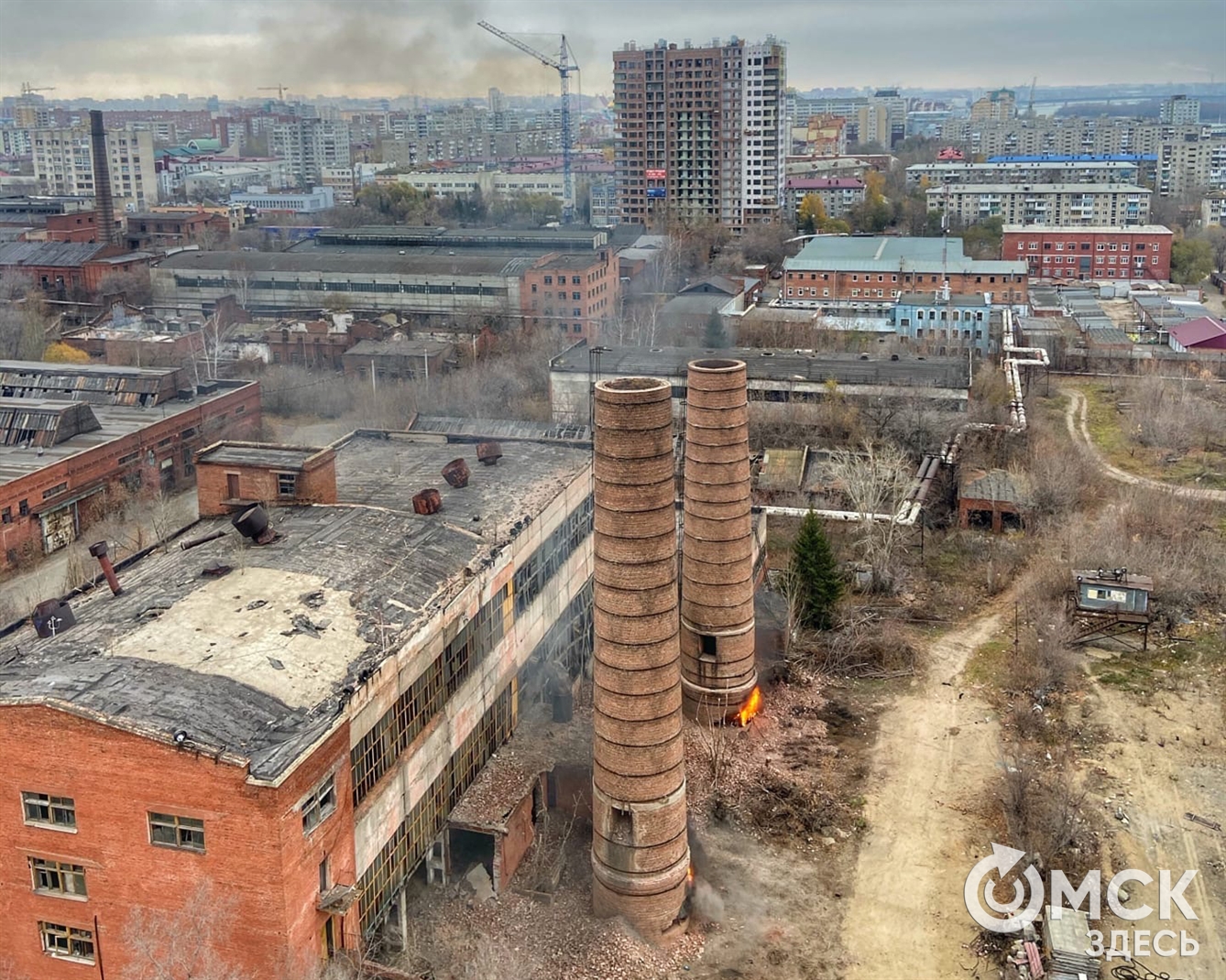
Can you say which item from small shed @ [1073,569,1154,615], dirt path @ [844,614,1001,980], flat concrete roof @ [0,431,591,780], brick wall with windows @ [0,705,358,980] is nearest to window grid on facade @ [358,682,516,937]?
brick wall with windows @ [0,705,358,980]

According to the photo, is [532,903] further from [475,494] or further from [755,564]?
[755,564]

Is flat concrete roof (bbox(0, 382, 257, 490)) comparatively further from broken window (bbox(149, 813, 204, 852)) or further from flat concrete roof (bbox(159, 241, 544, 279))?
broken window (bbox(149, 813, 204, 852))

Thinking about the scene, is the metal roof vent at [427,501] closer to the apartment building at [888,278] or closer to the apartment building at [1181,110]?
the apartment building at [888,278]

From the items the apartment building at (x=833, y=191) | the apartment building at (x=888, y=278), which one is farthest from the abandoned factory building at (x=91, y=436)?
the apartment building at (x=833, y=191)

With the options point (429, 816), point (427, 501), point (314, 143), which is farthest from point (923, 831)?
point (314, 143)

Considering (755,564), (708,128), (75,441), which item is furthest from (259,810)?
(708,128)

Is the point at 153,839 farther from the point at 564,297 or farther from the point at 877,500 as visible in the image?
the point at 564,297
